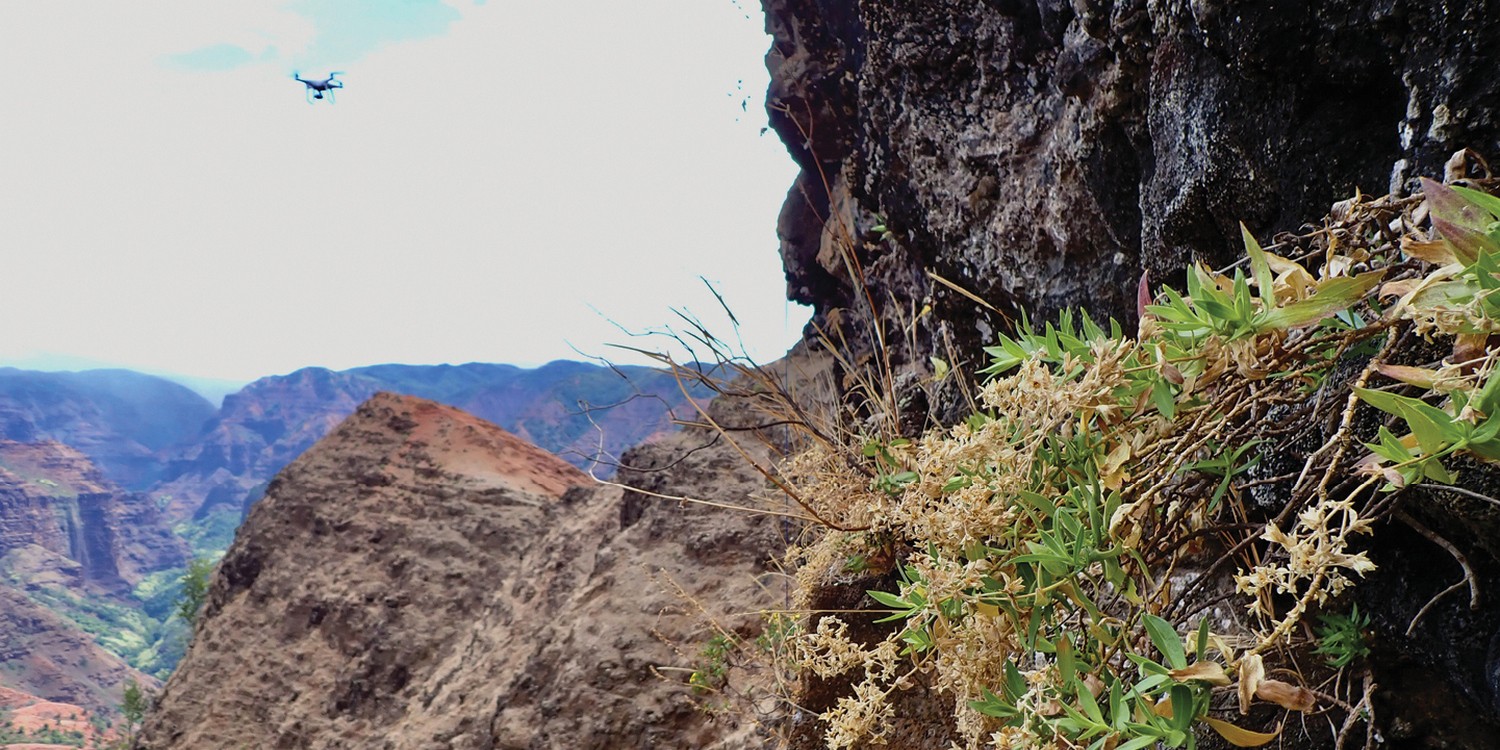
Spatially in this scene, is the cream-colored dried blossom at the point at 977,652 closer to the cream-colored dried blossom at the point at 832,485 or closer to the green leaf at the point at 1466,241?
the green leaf at the point at 1466,241

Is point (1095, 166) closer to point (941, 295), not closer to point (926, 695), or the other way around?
point (941, 295)

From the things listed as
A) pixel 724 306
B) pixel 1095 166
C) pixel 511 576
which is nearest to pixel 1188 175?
pixel 1095 166

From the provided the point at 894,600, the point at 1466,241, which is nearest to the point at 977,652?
the point at 894,600

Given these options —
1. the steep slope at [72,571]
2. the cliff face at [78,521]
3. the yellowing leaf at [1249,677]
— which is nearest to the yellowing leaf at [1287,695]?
the yellowing leaf at [1249,677]

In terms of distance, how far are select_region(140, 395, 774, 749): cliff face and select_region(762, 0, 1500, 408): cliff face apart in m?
1.51

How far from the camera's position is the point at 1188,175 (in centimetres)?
144

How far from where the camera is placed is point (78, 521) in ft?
105

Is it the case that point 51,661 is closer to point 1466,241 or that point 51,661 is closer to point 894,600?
point 894,600

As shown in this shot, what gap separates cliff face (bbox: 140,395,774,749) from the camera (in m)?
3.50

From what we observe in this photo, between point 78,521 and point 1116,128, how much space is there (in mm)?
39427

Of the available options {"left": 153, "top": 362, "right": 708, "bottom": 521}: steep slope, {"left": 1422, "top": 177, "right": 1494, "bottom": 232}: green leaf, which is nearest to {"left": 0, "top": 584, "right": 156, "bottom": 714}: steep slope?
{"left": 153, "top": 362, "right": 708, "bottom": 521}: steep slope

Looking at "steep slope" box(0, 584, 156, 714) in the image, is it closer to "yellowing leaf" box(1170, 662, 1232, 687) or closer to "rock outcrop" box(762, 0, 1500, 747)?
"rock outcrop" box(762, 0, 1500, 747)

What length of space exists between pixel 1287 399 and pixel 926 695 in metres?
1.20

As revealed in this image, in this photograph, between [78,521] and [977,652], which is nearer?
[977,652]
